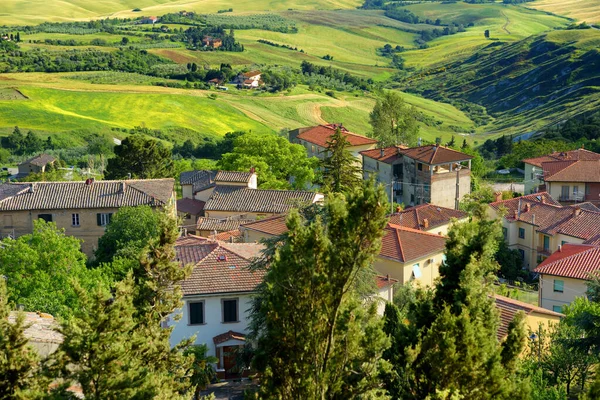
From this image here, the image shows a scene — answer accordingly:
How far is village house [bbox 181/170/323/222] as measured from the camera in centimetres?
5897

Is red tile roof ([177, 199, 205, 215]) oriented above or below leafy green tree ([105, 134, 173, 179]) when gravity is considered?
below

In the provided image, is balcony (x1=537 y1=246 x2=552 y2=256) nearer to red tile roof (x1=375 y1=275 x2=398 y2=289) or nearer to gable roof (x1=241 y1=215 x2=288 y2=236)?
gable roof (x1=241 y1=215 x2=288 y2=236)

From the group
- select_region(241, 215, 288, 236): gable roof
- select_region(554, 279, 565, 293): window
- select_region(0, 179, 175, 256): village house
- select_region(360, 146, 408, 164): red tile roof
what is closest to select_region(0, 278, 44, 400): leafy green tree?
select_region(241, 215, 288, 236): gable roof

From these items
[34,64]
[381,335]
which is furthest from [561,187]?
[34,64]

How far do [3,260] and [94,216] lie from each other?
17.6 meters

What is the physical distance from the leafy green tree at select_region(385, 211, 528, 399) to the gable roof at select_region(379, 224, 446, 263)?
80.5 feet

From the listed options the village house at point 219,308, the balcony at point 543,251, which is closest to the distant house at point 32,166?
the balcony at point 543,251

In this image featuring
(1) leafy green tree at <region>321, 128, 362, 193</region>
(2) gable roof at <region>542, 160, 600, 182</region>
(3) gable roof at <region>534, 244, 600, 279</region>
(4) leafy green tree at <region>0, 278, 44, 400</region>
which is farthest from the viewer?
(2) gable roof at <region>542, 160, 600, 182</region>

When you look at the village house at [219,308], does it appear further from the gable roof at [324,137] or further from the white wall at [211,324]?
the gable roof at [324,137]

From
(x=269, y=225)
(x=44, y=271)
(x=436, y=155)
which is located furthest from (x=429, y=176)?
(x=44, y=271)

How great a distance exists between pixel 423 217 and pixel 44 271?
90.8 ft

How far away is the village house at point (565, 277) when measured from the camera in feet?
145

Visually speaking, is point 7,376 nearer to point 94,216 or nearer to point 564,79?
point 94,216

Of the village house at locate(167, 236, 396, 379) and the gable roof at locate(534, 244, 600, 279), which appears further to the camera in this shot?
the gable roof at locate(534, 244, 600, 279)
